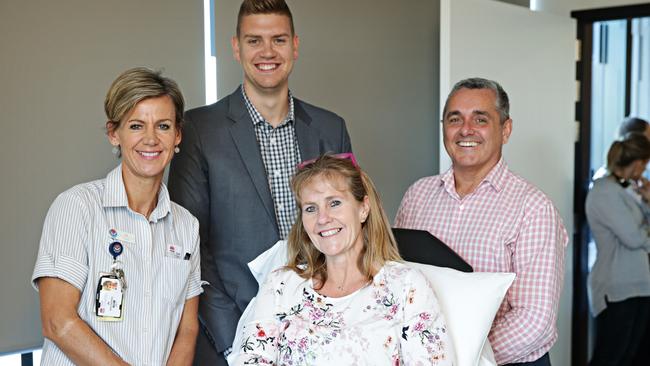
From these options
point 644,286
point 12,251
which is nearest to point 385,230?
point 12,251

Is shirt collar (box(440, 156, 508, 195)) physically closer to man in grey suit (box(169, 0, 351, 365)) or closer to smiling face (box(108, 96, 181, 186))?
man in grey suit (box(169, 0, 351, 365))

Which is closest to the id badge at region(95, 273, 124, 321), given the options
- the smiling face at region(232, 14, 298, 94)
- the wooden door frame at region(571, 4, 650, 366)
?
the smiling face at region(232, 14, 298, 94)

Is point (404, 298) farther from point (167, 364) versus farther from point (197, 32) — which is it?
point (197, 32)

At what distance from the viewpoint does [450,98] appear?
8.63ft

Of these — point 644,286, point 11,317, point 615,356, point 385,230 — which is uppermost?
point 385,230

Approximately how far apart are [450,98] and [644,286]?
107 inches

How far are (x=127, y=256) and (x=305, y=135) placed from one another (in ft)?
2.63

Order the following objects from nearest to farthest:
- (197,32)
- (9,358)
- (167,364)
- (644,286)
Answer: (167,364), (9,358), (197,32), (644,286)

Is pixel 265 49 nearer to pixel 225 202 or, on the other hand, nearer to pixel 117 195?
pixel 225 202

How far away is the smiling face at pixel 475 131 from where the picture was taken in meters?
2.53

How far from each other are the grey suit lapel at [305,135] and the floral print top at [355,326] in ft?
1.95

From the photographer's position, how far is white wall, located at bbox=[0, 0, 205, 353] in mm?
2447

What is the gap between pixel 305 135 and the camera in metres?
2.60

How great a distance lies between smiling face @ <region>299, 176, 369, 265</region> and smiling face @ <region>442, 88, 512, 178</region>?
56 centimetres
